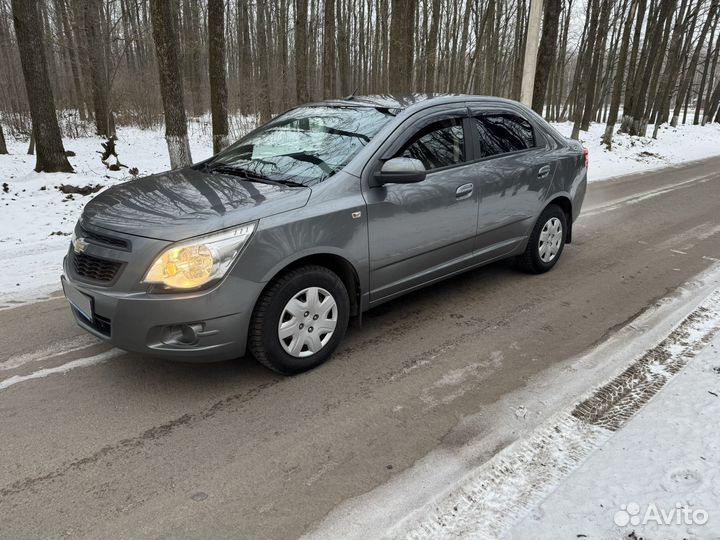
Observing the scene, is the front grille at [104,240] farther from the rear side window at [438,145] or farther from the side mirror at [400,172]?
the rear side window at [438,145]

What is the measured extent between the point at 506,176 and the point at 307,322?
2.41 metres

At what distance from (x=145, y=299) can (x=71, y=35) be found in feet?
68.7

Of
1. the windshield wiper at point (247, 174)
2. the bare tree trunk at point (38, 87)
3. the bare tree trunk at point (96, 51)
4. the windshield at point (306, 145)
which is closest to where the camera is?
the windshield wiper at point (247, 174)

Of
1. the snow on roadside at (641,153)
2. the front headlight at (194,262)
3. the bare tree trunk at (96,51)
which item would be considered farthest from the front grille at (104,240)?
the bare tree trunk at (96,51)

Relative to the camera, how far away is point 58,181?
9773mm

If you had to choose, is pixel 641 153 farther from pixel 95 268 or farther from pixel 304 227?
pixel 95 268

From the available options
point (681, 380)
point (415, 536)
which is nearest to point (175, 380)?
point (415, 536)

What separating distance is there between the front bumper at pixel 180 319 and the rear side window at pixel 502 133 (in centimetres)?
260

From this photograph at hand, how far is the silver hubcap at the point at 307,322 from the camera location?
11.0ft

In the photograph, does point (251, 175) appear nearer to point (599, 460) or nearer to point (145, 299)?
point (145, 299)

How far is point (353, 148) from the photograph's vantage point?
381 cm

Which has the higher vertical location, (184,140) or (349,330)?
(184,140)

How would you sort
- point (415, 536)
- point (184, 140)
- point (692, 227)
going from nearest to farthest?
point (415, 536)
point (692, 227)
point (184, 140)

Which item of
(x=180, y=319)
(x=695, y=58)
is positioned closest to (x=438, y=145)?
(x=180, y=319)
